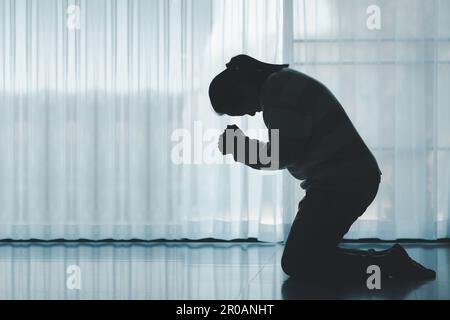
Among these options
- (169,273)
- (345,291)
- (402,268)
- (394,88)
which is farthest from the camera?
(394,88)

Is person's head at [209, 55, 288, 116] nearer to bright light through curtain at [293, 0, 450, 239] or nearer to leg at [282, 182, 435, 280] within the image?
leg at [282, 182, 435, 280]

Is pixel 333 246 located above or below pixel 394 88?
below

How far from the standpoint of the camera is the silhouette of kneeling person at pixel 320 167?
A: 2133mm

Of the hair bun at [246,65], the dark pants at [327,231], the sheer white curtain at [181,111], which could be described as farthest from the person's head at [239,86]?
the sheer white curtain at [181,111]

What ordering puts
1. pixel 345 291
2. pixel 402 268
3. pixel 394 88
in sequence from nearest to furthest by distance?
pixel 345 291
pixel 402 268
pixel 394 88

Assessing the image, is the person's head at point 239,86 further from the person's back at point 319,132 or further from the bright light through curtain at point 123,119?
the bright light through curtain at point 123,119

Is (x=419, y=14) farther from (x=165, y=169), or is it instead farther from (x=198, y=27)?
(x=165, y=169)

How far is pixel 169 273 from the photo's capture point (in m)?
2.48

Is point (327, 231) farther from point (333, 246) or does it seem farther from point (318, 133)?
point (318, 133)

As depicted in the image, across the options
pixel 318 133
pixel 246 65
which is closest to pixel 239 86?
pixel 246 65

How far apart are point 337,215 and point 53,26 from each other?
7.29 ft

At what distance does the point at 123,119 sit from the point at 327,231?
5.87ft

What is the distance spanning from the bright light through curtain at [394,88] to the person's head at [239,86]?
136cm

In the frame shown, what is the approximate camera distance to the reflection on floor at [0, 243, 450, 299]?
1.95 metres
